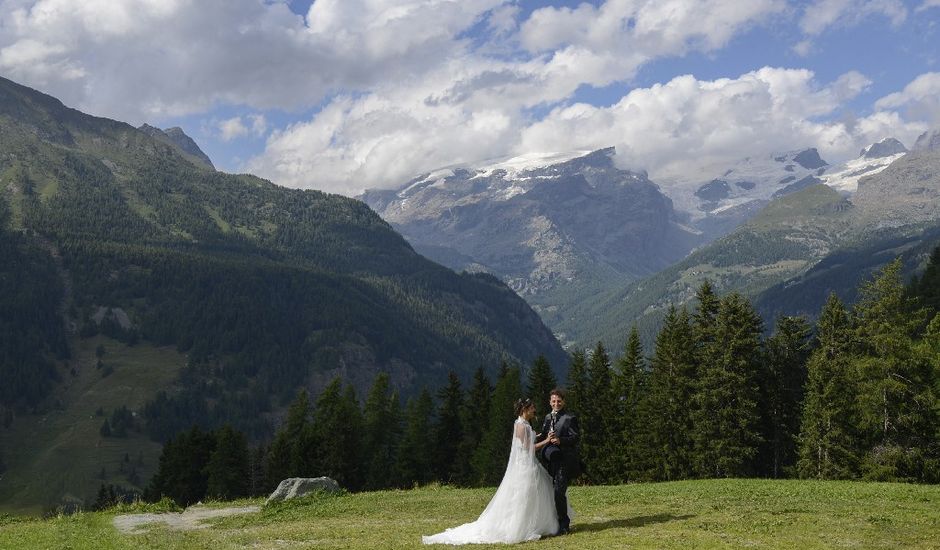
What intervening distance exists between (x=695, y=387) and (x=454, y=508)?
40.3 metres

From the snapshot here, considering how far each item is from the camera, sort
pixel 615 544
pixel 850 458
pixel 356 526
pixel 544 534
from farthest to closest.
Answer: pixel 850 458 < pixel 356 526 < pixel 544 534 < pixel 615 544

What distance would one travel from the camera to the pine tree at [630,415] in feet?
232

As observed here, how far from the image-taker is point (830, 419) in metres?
56.6

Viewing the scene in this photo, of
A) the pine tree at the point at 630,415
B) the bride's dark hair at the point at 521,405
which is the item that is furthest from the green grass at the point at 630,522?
the pine tree at the point at 630,415

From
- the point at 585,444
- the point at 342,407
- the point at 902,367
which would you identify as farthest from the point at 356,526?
the point at 342,407

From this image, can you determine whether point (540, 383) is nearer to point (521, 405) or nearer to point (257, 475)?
point (257, 475)

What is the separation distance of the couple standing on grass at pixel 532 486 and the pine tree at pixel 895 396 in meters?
37.4

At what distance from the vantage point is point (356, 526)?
89.3 ft

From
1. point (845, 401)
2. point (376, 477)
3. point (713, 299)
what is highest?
point (713, 299)

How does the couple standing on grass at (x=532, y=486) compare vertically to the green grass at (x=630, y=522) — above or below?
above

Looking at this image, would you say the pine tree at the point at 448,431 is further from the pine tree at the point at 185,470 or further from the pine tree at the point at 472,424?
the pine tree at the point at 185,470

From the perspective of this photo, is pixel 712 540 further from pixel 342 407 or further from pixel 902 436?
pixel 342 407

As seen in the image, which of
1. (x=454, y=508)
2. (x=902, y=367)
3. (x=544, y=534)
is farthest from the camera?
(x=902, y=367)

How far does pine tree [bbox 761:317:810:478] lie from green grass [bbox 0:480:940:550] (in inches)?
1156
